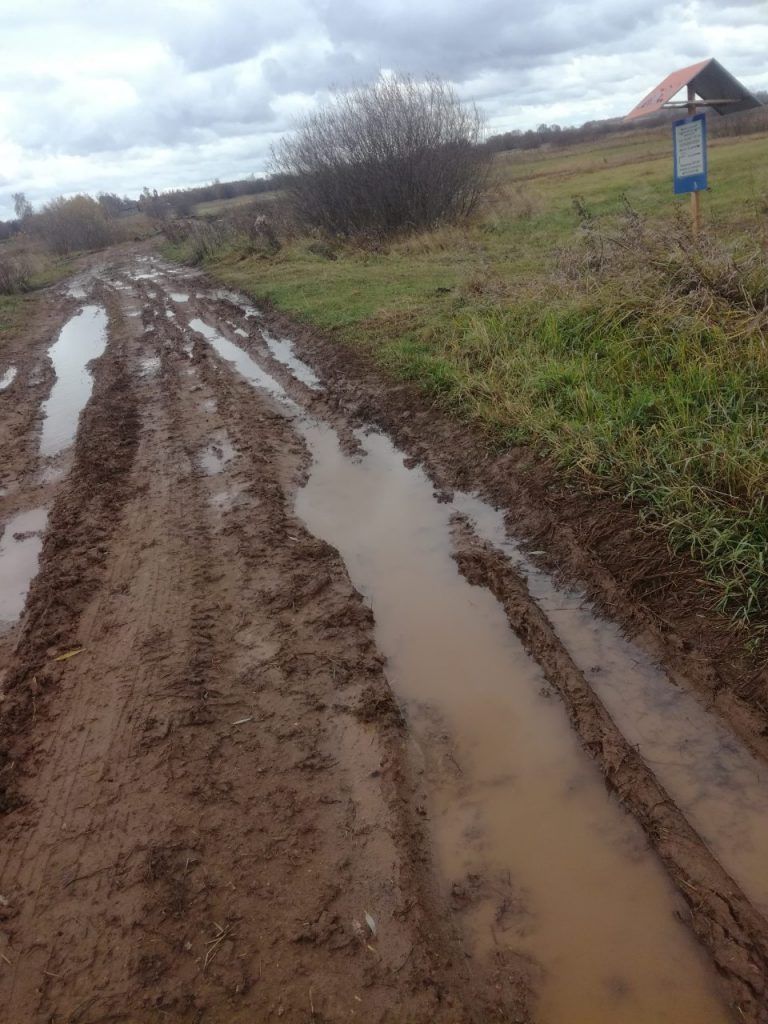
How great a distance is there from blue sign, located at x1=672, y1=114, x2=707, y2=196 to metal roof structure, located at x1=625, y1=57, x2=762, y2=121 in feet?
1.22

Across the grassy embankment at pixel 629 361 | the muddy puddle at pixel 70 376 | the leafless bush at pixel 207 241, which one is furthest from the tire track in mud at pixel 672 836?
the leafless bush at pixel 207 241

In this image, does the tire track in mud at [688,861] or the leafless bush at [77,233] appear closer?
the tire track in mud at [688,861]

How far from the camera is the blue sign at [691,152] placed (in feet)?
25.5

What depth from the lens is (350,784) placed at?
9.32 ft

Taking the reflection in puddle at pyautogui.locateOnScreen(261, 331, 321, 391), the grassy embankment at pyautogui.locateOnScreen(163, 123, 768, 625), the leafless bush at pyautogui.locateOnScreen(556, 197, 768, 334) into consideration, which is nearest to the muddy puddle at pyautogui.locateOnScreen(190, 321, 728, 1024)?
the grassy embankment at pyautogui.locateOnScreen(163, 123, 768, 625)

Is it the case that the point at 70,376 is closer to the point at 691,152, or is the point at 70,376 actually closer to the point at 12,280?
the point at 691,152

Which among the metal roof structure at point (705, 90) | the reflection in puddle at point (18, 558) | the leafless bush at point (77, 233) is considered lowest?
the reflection in puddle at point (18, 558)

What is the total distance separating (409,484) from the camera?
5.64 meters

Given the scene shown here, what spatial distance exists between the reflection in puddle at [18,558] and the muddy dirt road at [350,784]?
3 cm

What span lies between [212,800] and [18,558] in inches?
123

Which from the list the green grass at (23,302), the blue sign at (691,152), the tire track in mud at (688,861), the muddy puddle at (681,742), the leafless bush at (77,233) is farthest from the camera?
the leafless bush at (77,233)

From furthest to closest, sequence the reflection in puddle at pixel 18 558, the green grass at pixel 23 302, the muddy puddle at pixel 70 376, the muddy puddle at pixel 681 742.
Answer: the green grass at pixel 23 302
the muddy puddle at pixel 70 376
the reflection in puddle at pixel 18 558
the muddy puddle at pixel 681 742

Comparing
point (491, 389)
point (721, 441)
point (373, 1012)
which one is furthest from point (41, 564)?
point (721, 441)

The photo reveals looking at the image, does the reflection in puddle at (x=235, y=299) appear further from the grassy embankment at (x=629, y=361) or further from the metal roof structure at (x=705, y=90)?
the metal roof structure at (x=705, y=90)
